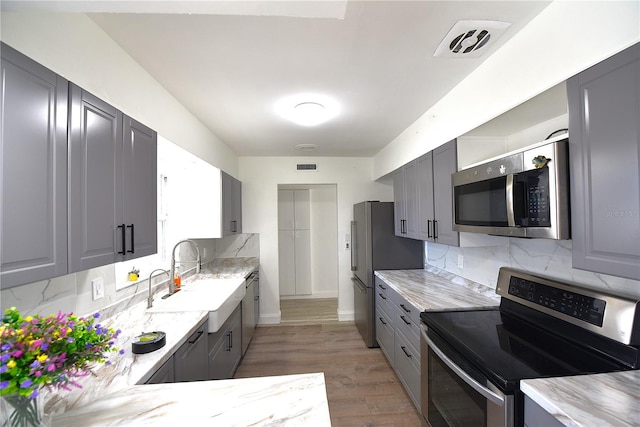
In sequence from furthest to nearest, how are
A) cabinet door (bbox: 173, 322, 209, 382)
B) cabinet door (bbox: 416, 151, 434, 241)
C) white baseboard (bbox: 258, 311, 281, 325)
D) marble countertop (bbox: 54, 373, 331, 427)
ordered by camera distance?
white baseboard (bbox: 258, 311, 281, 325)
cabinet door (bbox: 416, 151, 434, 241)
cabinet door (bbox: 173, 322, 209, 382)
marble countertop (bbox: 54, 373, 331, 427)

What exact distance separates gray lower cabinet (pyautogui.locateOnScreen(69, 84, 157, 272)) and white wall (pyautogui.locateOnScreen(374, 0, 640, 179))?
6.69 feet

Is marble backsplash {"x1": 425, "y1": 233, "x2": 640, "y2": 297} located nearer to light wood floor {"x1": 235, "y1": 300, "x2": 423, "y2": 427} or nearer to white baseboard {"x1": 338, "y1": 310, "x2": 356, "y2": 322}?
light wood floor {"x1": 235, "y1": 300, "x2": 423, "y2": 427}

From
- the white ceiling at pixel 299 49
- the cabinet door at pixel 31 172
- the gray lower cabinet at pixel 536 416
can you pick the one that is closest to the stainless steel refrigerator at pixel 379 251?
the white ceiling at pixel 299 49

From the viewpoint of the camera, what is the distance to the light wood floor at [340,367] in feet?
7.13

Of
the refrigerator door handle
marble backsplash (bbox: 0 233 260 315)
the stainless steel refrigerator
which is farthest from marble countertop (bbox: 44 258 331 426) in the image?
the refrigerator door handle

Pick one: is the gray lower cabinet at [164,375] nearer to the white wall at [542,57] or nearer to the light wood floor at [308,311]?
the white wall at [542,57]

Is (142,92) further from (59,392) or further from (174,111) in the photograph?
(59,392)

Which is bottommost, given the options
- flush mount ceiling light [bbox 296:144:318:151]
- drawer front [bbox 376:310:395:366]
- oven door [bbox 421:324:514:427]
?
drawer front [bbox 376:310:395:366]

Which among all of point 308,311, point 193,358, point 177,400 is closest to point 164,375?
point 193,358

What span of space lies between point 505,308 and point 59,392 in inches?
92.9

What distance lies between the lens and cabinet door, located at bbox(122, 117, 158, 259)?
1.37m

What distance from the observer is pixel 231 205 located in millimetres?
3471

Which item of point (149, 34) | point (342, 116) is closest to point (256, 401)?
point (149, 34)

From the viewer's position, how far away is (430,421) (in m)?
1.82
